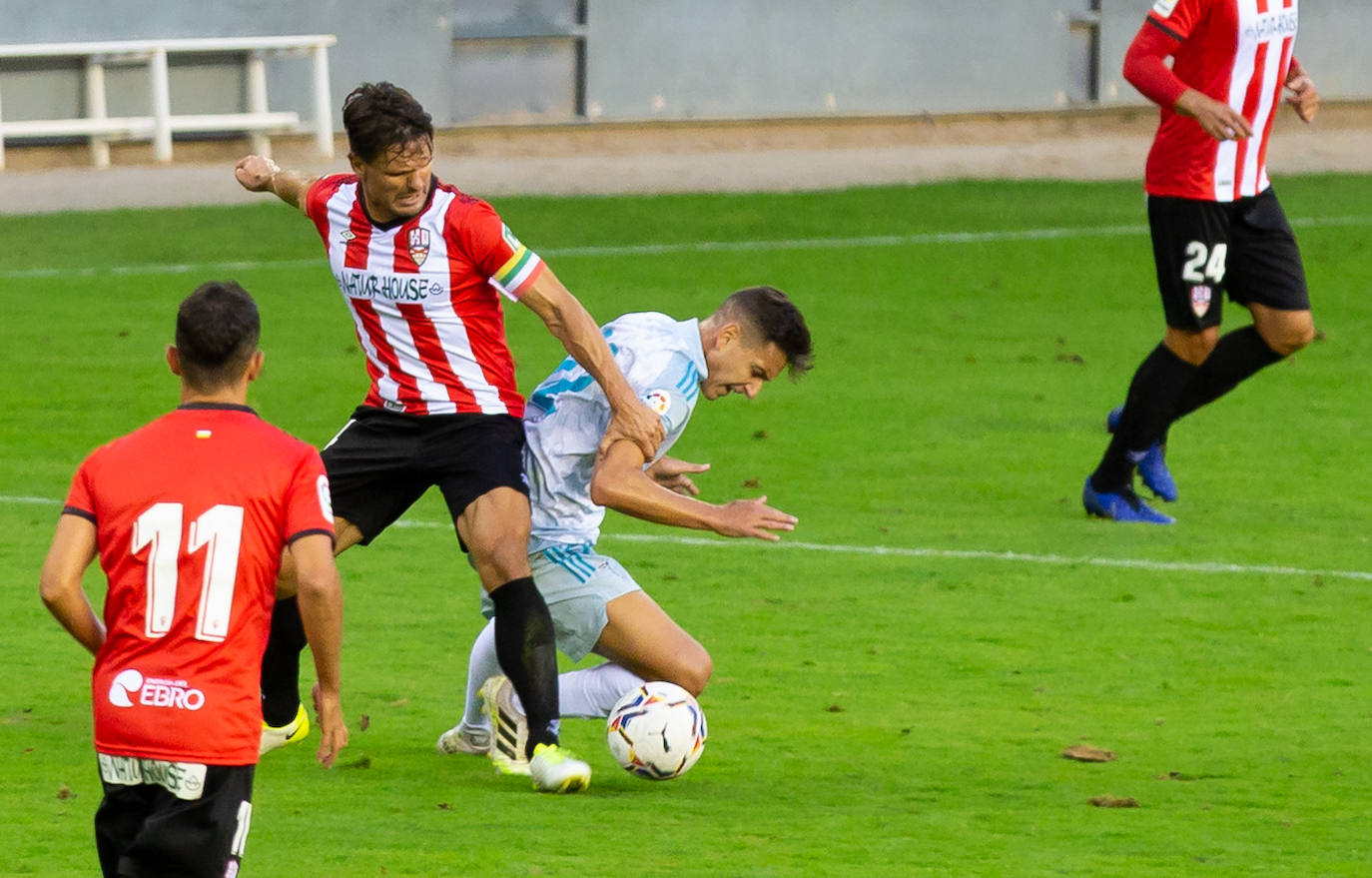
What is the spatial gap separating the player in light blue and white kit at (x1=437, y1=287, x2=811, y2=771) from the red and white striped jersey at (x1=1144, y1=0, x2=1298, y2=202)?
145 inches

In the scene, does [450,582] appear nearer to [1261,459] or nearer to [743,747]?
[743,747]

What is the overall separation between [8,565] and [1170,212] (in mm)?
4692

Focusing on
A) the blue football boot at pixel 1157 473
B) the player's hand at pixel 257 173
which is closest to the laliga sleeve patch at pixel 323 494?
the player's hand at pixel 257 173

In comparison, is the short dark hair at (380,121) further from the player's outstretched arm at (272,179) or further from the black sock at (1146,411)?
the black sock at (1146,411)

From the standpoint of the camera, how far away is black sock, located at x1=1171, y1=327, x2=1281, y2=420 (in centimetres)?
973

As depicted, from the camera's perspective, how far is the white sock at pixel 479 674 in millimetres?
6383

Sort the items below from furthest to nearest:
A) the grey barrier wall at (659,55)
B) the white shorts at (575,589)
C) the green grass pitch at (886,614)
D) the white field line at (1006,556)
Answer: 1. the grey barrier wall at (659,55)
2. the white field line at (1006,556)
3. the white shorts at (575,589)
4. the green grass pitch at (886,614)

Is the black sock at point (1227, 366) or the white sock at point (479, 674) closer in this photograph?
the white sock at point (479, 674)

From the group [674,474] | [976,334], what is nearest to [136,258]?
[976,334]

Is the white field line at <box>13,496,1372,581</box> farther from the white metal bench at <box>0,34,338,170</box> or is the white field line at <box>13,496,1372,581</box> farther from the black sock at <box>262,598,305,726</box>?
the white metal bench at <box>0,34,338,170</box>

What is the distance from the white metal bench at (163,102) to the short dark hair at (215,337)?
19.1 m

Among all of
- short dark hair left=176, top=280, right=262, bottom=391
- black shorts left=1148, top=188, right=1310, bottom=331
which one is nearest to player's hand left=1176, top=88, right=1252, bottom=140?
black shorts left=1148, top=188, right=1310, bottom=331

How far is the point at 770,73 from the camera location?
27594mm

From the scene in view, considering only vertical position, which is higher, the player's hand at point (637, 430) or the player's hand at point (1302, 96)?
the player's hand at point (1302, 96)
